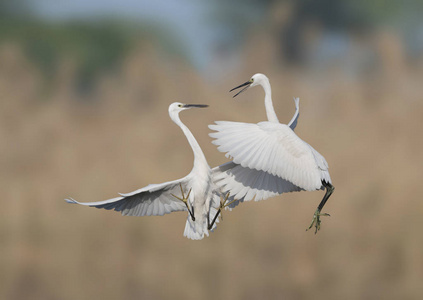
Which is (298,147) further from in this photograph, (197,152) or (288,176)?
(197,152)

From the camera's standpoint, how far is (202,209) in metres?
6.48

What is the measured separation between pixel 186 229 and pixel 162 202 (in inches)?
13.1

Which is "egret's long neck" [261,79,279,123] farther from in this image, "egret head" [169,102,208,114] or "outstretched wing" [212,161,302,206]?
"egret head" [169,102,208,114]

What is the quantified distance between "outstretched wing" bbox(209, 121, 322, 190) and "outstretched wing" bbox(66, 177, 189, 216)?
73 cm

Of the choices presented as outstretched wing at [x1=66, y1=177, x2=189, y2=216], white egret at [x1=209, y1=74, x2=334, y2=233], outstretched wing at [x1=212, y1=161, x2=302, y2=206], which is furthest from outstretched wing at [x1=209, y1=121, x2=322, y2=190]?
outstretched wing at [x1=66, y1=177, x2=189, y2=216]

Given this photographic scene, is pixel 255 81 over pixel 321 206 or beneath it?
over

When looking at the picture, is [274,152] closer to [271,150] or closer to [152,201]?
[271,150]

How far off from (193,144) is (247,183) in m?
0.60

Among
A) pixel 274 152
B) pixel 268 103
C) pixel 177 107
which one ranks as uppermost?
pixel 268 103

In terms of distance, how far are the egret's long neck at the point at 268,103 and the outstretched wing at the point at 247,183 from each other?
2.13ft

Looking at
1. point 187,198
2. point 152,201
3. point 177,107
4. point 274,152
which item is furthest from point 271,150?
point 152,201

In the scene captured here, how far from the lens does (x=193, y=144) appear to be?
6.43 meters

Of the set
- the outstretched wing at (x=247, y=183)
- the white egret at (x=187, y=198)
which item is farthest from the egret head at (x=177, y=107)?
the outstretched wing at (x=247, y=183)

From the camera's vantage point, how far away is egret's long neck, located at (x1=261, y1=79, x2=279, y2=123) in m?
6.92
